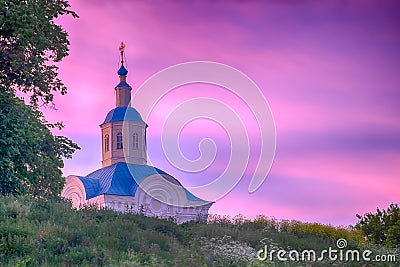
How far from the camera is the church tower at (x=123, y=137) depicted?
66.8 meters

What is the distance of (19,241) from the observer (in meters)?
14.3

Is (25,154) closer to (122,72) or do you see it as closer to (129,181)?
(129,181)

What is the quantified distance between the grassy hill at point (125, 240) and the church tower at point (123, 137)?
46.0 m

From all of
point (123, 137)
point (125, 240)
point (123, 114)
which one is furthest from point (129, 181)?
point (125, 240)

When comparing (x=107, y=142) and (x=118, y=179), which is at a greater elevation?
(x=107, y=142)

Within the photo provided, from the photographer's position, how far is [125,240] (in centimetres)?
1582

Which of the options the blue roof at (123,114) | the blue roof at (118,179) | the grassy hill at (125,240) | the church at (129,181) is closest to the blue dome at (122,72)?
the church at (129,181)

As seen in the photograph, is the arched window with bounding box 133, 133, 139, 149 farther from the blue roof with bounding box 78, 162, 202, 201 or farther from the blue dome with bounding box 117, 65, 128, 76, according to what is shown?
the blue dome with bounding box 117, 65, 128, 76

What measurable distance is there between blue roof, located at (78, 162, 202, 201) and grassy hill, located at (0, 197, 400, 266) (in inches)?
1543

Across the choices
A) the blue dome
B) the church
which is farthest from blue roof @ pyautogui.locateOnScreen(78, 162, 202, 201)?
the blue dome

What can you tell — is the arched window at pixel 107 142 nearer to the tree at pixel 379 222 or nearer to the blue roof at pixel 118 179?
the blue roof at pixel 118 179

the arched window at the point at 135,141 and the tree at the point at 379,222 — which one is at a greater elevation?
the arched window at the point at 135,141

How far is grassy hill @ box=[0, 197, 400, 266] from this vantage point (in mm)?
13867

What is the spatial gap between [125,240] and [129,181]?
4573 centimetres
